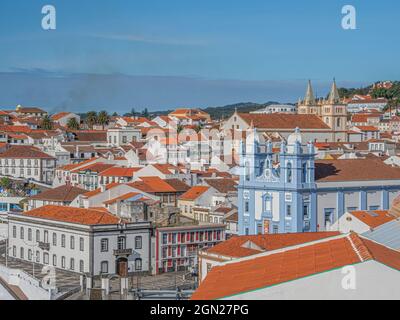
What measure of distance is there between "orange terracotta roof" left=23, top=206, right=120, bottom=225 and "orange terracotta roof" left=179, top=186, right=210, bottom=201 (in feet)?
23.8

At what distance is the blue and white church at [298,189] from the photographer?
33.5m

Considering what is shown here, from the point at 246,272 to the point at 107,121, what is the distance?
80569 millimetres

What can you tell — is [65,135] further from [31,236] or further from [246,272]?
[246,272]

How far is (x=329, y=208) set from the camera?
34531 millimetres

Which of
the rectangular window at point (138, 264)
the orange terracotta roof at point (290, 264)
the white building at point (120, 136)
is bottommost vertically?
the rectangular window at point (138, 264)

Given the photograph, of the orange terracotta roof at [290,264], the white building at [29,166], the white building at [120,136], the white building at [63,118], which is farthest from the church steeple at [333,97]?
the orange terracotta roof at [290,264]

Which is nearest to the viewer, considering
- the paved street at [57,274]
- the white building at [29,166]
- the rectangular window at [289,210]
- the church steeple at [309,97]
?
the paved street at [57,274]

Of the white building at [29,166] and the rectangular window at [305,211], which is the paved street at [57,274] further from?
the white building at [29,166]

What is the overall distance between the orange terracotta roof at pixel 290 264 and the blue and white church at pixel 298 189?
16421 millimetres

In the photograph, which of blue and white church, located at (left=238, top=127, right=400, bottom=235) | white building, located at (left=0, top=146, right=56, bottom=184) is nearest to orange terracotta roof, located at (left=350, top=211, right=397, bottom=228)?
blue and white church, located at (left=238, top=127, right=400, bottom=235)

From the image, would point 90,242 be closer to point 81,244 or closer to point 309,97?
point 81,244
